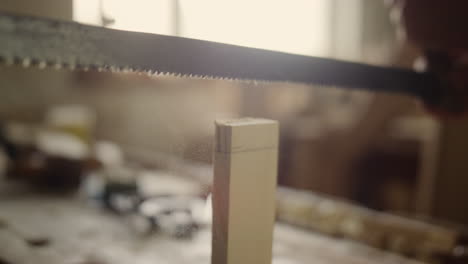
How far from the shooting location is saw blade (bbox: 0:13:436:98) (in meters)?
0.35

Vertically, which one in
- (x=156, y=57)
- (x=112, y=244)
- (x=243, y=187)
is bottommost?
(x=112, y=244)

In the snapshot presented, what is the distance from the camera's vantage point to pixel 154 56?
0.44 meters

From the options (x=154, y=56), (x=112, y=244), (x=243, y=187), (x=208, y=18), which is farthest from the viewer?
(x=112, y=244)

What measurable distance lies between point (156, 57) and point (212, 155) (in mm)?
185

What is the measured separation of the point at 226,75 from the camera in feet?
1.68

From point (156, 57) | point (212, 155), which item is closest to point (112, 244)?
point (212, 155)

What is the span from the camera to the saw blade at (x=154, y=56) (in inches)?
13.8

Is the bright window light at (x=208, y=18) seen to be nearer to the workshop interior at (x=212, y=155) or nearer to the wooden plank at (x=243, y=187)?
the workshop interior at (x=212, y=155)

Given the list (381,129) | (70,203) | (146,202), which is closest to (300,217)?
(146,202)

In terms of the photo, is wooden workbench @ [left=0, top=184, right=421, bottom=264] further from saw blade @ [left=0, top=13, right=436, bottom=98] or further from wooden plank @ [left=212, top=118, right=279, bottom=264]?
saw blade @ [left=0, top=13, right=436, bottom=98]

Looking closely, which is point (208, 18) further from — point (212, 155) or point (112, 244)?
point (112, 244)

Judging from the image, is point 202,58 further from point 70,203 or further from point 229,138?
point 70,203

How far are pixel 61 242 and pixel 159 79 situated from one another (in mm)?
1792

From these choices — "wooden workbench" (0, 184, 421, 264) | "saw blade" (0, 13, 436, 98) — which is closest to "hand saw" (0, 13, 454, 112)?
"saw blade" (0, 13, 436, 98)
